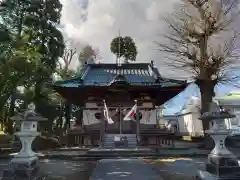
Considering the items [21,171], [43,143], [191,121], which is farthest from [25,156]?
[191,121]

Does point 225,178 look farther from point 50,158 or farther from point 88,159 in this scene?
point 50,158

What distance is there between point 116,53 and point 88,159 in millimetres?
17416

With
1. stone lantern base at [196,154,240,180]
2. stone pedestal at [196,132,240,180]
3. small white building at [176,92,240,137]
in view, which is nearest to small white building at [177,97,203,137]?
small white building at [176,92,240,137]

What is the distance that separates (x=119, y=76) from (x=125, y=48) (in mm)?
11355

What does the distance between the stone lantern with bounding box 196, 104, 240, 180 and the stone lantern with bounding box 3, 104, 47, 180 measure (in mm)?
5159

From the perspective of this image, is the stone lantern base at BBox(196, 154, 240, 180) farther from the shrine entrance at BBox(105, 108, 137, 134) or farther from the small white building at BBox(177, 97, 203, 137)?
the small white building at BBox(177, 97, 203, 137)

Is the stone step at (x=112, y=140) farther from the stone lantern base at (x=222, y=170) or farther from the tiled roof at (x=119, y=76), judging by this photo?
the stone lantern base at (x=222, y=170)

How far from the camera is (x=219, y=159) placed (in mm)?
7652

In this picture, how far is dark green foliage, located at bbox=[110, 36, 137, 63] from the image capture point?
29.0 meters

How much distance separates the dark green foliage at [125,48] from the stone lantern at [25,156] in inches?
810

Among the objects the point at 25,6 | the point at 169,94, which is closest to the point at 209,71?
the point at 169,94

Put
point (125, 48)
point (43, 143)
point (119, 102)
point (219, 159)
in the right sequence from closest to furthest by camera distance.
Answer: point (219, 159) → point (119, 102) → point (43, 143) → point (125, 48)

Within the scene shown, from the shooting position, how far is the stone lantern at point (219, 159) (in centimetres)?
732

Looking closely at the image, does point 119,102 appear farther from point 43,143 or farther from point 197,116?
point 197,116
